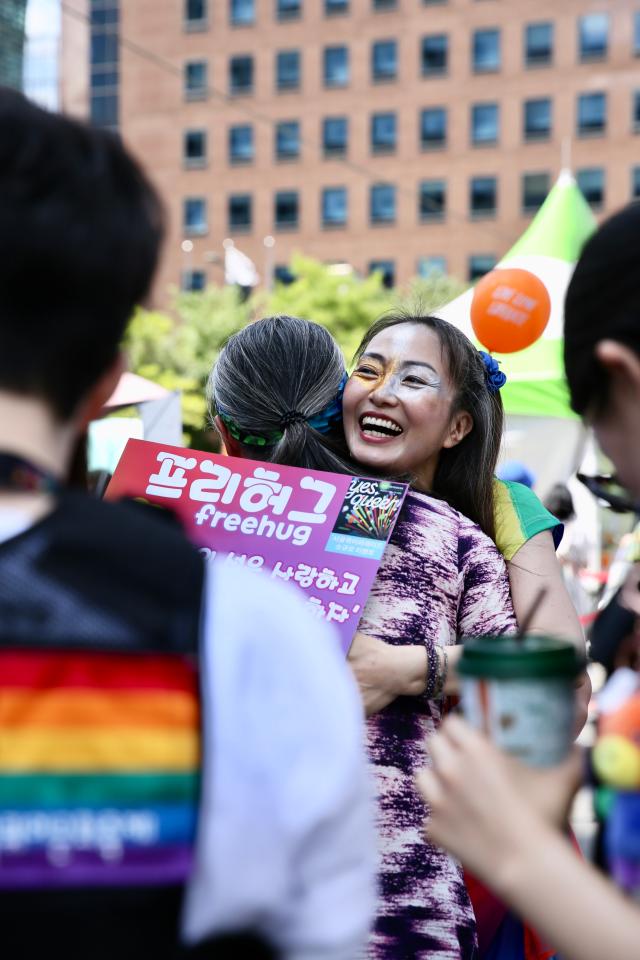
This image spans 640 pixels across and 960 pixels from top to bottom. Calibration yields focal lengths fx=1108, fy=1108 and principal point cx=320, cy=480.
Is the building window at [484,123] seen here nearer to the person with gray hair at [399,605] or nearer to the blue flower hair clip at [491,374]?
the blue flower hair clip at [491,374]

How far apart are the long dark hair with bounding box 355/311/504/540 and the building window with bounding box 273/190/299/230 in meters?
44.8

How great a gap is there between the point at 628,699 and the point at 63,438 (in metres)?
0.60

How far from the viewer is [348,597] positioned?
1835 mm

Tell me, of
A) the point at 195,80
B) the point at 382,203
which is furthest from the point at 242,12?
the point at 382,203

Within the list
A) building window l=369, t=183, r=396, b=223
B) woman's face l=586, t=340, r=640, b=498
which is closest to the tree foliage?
building window l=369, t=183, r=396, b=223

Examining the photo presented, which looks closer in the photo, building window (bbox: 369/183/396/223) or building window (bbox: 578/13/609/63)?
building window (bbox: 578/13/609/63)

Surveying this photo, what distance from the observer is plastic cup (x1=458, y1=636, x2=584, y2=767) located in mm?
1042

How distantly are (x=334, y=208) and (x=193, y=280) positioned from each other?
672 cm

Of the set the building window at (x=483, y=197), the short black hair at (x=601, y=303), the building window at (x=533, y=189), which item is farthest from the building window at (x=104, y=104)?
the short black hair at (x=601, y=303)

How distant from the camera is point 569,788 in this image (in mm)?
1071

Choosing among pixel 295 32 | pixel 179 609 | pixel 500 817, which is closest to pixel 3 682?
pixel 179 609

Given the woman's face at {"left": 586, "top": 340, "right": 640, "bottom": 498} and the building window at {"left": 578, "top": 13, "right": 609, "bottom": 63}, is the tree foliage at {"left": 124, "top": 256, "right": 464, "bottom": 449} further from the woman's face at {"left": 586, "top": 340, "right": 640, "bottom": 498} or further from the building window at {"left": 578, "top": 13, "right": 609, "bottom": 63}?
the woman's face at {"left": 586, "top": 340, "right": 640, "bottom": 498}

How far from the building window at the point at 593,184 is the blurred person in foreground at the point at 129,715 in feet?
144

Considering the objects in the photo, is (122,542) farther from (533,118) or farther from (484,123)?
(484,123)
